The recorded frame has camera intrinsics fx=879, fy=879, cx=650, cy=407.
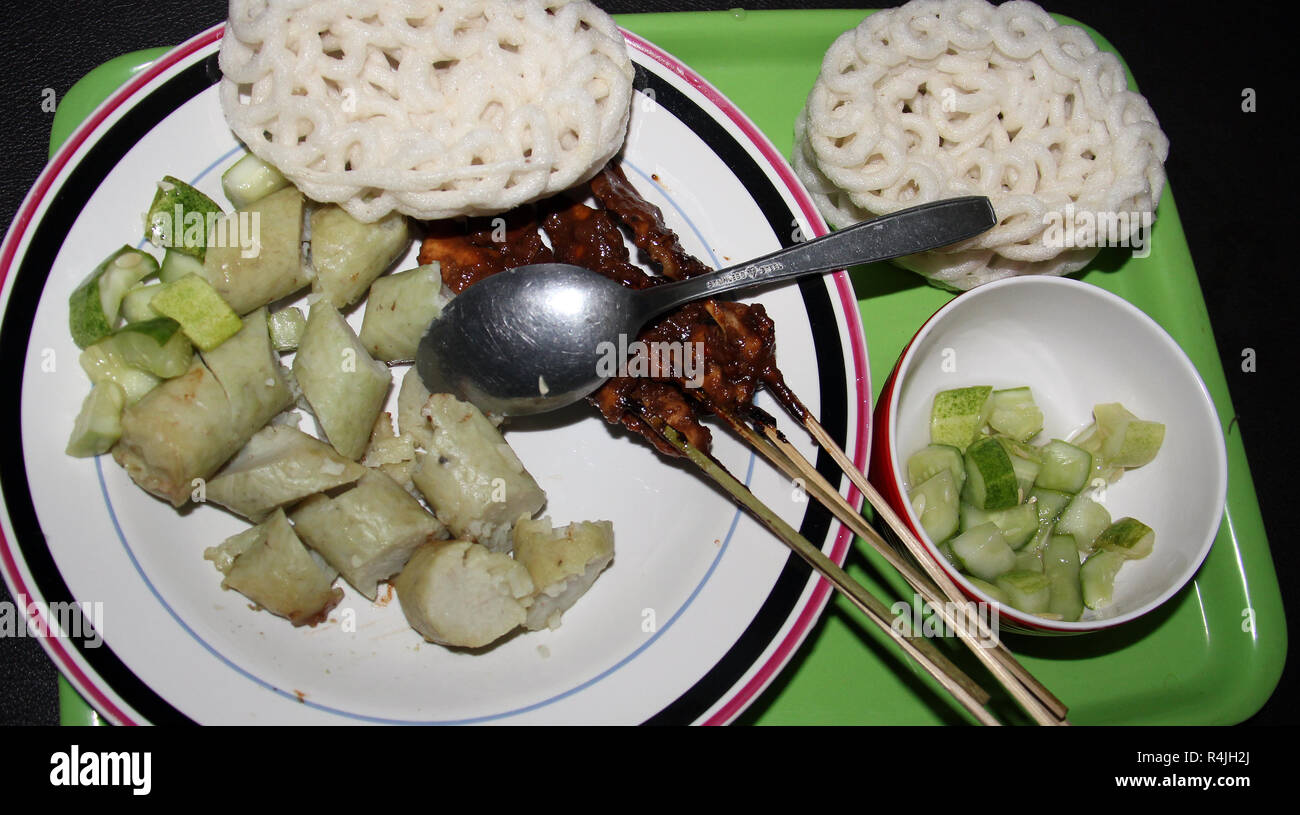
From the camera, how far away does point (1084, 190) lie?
3342 mm

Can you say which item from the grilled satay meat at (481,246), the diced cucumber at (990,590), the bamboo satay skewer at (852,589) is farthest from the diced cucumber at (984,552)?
the grilled satay meat at (481,246)

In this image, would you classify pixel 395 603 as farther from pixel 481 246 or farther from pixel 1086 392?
pixel 1086 392

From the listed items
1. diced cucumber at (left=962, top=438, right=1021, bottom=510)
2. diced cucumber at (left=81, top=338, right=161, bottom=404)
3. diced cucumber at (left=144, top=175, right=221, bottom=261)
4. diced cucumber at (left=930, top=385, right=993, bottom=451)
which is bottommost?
diced cucumber at (left=962, top=438, right=1021, bottom=510)

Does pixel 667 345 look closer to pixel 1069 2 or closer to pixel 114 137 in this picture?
pixel 114 137

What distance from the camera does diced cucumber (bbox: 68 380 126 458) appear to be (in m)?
2.79

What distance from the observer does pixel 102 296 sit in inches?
113

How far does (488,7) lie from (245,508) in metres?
1.88

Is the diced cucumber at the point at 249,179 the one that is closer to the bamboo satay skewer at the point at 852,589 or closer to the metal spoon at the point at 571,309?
the metal spoon at the point at 571,309

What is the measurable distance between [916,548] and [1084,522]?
938 mm

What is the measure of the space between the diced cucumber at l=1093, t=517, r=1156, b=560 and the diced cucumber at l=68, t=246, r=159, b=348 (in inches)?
141

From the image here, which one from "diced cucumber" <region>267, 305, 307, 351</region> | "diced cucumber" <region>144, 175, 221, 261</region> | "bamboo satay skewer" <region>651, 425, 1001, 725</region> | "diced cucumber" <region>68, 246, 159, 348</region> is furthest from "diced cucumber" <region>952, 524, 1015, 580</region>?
"diced cucumber" <region>68, 246, 159, 348</region>

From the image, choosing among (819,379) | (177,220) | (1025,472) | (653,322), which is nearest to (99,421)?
(177,220)

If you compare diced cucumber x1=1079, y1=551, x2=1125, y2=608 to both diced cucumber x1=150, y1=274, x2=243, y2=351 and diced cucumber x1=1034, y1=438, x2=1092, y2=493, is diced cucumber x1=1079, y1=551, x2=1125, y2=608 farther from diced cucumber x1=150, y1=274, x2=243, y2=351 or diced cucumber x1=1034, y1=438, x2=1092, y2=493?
diced cucumber x1=150, y1=274, x2=243, y2=351

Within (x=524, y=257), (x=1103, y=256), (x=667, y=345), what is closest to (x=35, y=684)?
(x=524, y=257)
